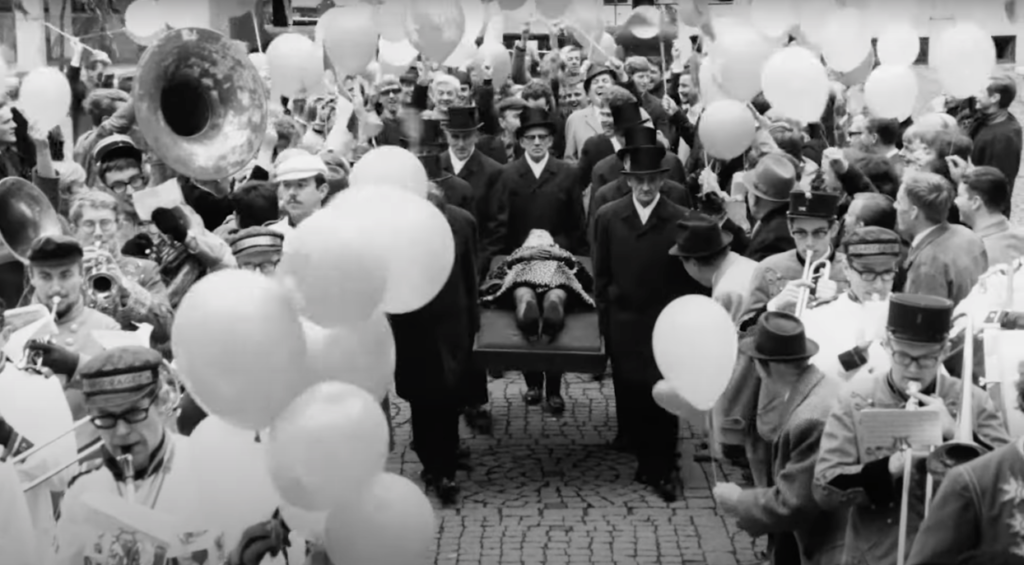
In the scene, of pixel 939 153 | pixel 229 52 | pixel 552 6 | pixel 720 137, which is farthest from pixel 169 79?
pixel 552 6

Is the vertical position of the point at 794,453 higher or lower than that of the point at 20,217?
lower

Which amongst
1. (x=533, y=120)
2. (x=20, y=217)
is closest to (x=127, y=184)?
(x=20, y=217)

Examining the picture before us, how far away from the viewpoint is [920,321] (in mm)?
5152

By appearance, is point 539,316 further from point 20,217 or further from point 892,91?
point 892,91

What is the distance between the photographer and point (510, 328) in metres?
9.12

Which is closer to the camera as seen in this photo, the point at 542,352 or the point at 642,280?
the point at 542,352

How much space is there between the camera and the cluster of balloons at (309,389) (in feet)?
15.1

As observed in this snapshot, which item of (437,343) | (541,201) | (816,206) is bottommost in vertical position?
(437,343)

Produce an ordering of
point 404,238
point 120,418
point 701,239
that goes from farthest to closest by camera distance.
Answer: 1. point 701,239
2. point 404,238
3. point 120,418

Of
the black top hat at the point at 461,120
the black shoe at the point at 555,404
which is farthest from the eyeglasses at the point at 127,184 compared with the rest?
the black shoe at the point at 555,404

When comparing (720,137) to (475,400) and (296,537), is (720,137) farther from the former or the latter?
(296,537)

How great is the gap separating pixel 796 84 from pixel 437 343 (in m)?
3.31

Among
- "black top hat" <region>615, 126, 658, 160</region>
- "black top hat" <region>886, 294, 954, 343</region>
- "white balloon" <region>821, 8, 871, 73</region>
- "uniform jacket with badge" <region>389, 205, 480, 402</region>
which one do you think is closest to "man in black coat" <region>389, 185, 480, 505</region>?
"uniform jacket with badge" <region>389, 205, 480, 402</region>

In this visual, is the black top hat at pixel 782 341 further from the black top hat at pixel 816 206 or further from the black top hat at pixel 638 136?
the black top hat at pixel 638 136
